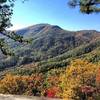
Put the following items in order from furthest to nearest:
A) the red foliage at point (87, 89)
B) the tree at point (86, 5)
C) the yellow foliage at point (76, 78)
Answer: the yellow foliage at point (76, 78), the red foliage at point (87, 89), the tree at point (86, 5)

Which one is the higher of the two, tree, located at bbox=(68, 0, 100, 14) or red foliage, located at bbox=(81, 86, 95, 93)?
tree, located at bbox=(68, 0, 100, 14)

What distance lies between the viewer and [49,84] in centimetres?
14550

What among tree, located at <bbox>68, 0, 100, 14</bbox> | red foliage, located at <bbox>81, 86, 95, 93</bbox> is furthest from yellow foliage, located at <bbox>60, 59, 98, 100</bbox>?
tree, located at <bbox>68, 0, 100, 14</bbox>

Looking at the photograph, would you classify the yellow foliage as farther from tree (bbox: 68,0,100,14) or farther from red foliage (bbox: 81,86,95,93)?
tree (bbox: 68,0,100,14)

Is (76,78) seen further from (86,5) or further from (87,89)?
(86,5)

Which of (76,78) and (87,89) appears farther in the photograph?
(76,78)

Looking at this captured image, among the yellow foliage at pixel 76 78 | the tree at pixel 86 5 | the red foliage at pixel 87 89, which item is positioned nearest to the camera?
the tree at pixel 86 5

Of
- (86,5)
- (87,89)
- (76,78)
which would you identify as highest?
(86,5)

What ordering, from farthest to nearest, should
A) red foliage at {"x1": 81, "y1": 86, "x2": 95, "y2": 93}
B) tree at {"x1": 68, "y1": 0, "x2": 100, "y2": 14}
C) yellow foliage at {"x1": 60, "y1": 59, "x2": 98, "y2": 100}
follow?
1. yellow foliage at {"x1": 60, "y1": 59, "x2": 98, "y2": 100}
2. red foliage at {"x1": 81, "y1": 86, "x2": 95, "y2": 93}
3. tree at {"x1": 68, "y1": 0, "x2": 100, "y2": 14}

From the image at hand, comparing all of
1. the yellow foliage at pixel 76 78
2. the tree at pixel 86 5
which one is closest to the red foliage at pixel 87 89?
the yellow foliage at pixel 76 78

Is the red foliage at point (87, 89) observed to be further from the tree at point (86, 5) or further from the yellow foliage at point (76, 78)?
the tree at point (86, 5)

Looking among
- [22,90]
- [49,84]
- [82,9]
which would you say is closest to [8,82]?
[22,90]

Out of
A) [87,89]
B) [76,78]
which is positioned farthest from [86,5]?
[76,78]

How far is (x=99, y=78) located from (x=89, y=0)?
7943 cm
